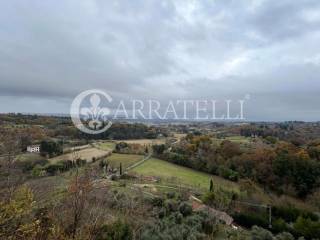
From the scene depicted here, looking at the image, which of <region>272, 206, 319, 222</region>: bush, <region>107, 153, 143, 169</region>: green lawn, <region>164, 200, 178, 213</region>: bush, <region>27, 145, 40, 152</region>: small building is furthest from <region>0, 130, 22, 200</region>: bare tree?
<region>107, 153, 143, 169</region>: green lawn

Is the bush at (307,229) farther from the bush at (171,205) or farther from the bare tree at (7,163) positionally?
the bare tree at (7,163)

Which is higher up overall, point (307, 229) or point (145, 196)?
point (145, 196)

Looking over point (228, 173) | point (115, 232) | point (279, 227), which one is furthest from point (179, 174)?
point (115, 232)

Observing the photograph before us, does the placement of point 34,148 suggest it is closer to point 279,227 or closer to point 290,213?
point 279,227

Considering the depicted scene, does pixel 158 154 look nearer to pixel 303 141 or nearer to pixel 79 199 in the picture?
pixel 303 141

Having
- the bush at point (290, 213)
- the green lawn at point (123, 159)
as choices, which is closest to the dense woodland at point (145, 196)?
the bush at point (290, 213)
